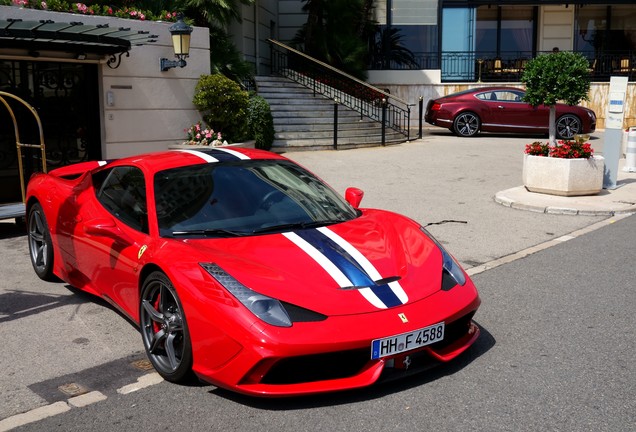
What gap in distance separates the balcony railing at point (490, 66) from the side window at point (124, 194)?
2211 centimetres

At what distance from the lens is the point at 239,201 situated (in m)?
5.20

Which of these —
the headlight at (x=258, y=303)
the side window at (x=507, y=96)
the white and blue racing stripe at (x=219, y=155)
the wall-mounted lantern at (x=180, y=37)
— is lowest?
the headlight at (x=258, y=303)

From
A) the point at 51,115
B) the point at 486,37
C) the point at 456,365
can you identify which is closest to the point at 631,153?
the point at 51,115

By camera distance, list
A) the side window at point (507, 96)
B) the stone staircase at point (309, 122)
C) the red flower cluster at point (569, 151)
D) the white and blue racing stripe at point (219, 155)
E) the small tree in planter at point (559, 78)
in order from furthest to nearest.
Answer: the side window at point (507, 96)
the stone staircase at point (309, 122)
the small tree in planter at point (559, 78)
the red flower cluster at point (569, 151)
the white and blue racing stripe at point (219, 155)

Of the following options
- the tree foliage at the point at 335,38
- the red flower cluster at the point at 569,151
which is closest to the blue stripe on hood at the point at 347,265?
the red flower cluster at the point at 569,151

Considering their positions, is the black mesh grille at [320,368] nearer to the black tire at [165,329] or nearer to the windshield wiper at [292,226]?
the black tire at [165,329]

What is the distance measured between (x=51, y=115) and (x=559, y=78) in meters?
9.44

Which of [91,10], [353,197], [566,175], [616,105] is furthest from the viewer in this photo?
[91,10]

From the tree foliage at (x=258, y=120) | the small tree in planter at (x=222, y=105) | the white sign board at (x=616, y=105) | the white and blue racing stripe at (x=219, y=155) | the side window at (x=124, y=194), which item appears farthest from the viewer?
the tree foliage at (x=258, y=120)

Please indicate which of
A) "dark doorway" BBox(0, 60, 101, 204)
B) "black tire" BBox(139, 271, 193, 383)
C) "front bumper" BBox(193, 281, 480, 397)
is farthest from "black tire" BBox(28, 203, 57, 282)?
"dark doorway" BBox(0, 60, 101, 204)

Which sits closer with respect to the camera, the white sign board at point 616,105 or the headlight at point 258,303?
the headlight at point 258,303

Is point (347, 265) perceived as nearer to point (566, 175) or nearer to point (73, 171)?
point (73, 171)

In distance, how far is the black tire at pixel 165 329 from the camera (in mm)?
4324

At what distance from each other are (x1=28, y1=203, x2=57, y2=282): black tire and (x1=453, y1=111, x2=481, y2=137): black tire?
17.2 meters
